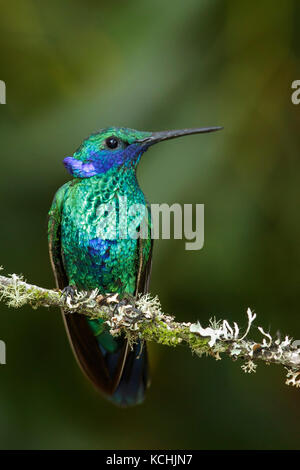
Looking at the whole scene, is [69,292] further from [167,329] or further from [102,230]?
[167,329]

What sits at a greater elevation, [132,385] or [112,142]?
[112,142]

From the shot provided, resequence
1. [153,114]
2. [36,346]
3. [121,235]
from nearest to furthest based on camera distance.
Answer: [121,235]
[153,114]
[36,346]

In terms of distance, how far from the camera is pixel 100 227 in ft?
9.70

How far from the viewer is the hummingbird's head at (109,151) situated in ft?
10.0

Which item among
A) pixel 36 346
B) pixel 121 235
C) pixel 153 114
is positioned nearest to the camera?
pixel 121 235

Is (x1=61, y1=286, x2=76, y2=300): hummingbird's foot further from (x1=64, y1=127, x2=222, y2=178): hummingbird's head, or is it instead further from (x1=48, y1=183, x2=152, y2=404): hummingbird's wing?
(x1=64, y1=127, x2=222, y2=178): hummingbird's head

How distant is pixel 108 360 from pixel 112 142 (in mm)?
1132

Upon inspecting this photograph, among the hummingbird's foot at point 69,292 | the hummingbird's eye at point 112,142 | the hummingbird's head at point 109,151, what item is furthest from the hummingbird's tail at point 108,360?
the hummingbird's eye at point 112,142

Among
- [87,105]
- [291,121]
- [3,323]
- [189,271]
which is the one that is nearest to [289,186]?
[291,121]

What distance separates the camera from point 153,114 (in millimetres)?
3865

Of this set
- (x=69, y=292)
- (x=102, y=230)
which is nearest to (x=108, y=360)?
(x=69, y=292)

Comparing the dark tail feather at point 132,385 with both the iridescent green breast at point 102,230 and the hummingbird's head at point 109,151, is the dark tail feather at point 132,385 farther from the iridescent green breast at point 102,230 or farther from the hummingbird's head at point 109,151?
the hummingbird's head at point 109,151

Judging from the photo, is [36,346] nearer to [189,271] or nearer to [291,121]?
[189,271]

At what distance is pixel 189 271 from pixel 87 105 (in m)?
1.13
